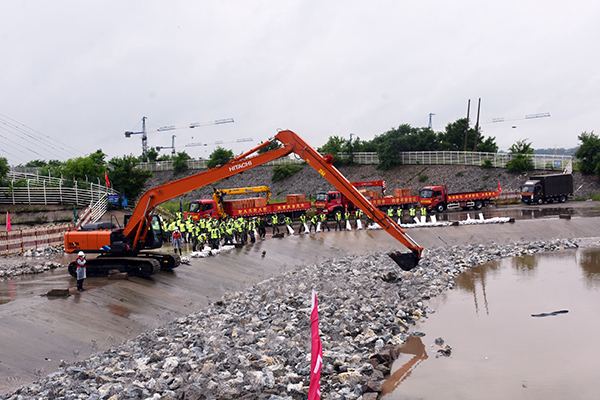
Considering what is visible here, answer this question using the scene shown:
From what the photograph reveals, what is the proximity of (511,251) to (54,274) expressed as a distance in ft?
69.1

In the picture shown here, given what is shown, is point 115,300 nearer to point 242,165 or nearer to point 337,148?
point 242,165

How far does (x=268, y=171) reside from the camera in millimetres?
70312

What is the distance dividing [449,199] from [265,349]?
101ft

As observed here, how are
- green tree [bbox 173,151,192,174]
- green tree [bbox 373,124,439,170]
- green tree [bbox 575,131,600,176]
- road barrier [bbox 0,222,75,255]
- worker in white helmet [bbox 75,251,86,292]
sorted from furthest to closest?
green tree [bbox 173,151,192,174]
green tree [bbox 373,124,439,170]
green tree [bbox 575,131,600,176]
road barrier [bbox 0,222,75,255]
worker in white helmet [bbox 75,251,86,292]

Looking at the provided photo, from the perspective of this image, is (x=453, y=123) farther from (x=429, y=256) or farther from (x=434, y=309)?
(x=434, y=309)

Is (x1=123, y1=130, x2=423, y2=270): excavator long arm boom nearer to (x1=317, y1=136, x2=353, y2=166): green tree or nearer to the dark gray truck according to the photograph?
the dark gray truck

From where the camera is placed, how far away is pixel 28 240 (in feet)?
75.3

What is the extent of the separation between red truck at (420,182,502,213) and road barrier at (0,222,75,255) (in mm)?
26071

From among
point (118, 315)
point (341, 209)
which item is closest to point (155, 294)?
point (118, 315)

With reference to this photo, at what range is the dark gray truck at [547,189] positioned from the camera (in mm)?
Result: 39031

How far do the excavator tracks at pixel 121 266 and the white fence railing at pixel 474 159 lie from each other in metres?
44.8

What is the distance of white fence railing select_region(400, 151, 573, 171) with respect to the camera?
47406 mm

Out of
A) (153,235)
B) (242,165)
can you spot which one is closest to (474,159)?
(242,165)

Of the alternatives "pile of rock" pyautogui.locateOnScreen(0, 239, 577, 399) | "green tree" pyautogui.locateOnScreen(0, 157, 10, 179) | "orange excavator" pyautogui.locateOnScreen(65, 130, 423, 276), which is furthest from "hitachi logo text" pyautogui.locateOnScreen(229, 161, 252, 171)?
"green tree" pyautogui.locateOnScreen(0, 157, 10, 179)
